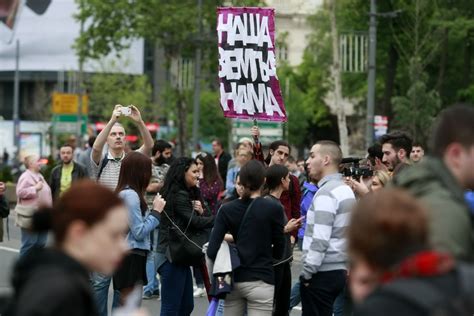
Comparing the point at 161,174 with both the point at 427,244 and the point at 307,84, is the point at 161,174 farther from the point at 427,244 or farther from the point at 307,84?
the point at 307,84

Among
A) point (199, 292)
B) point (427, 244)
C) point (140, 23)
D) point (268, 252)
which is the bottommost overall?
point (199, 292)

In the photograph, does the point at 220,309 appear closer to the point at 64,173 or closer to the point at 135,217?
the point at 135,217

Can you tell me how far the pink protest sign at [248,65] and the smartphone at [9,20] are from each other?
88.1 m

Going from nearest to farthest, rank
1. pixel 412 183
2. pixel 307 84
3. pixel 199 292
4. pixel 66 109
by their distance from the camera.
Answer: pixel 412 183 → pixel 199 292 → pixel 66 109 → pixel 307 84

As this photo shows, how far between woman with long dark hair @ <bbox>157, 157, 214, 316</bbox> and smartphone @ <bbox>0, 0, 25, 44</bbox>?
298 ft

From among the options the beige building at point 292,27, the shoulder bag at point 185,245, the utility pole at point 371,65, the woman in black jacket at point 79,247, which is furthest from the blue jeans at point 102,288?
the beige building at point 292,27

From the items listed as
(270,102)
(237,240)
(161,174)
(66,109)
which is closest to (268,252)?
(237,240)

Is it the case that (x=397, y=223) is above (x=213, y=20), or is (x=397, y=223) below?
below

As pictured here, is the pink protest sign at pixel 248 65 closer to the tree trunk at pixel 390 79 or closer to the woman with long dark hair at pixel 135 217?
the woman with long dark hair at pixel 135 217

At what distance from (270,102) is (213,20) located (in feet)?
104

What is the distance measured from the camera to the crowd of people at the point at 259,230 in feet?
12.7

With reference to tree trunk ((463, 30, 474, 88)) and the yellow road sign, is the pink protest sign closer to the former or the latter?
tree trunk ((463, 30, 474, 88))

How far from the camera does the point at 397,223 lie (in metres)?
3.81

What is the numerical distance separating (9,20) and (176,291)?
92305 millimetres
